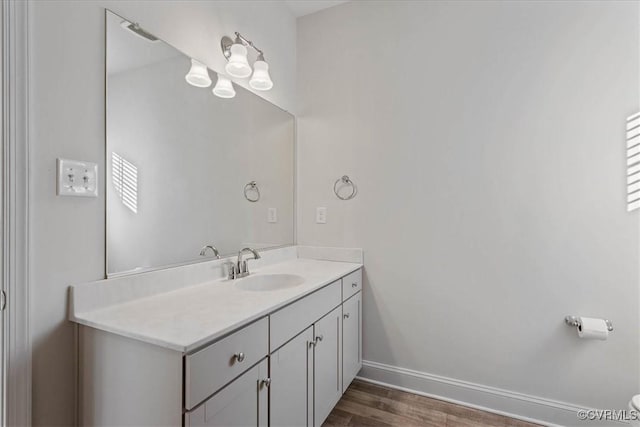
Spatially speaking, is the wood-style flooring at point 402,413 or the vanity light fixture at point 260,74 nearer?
the wood-style flooring at point 402,413

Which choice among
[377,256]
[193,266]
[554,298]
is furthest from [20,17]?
[554,298]

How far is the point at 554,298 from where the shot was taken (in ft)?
5.54

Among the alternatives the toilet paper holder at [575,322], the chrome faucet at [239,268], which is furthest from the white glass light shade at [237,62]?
the toilet paper holder at [575,322]

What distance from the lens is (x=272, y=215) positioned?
215 centimetres

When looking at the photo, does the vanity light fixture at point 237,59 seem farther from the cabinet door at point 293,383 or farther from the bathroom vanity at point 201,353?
the cabinet door at point 293,383

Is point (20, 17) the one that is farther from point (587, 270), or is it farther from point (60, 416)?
point (587, 270)

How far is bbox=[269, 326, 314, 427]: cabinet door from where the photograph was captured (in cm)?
121

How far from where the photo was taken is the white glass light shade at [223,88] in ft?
5.57

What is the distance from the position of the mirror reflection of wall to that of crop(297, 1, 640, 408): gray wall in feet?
1.74

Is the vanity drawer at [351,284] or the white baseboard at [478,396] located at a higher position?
the vanity drawer at [351,284]

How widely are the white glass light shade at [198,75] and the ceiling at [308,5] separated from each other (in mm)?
1093

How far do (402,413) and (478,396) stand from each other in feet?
1.58

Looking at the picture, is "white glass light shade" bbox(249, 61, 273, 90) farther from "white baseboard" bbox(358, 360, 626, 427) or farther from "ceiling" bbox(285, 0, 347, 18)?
"white baseboard" bbox(358, 360, 626, 427)

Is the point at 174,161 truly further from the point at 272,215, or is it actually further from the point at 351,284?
the point at 351,284
